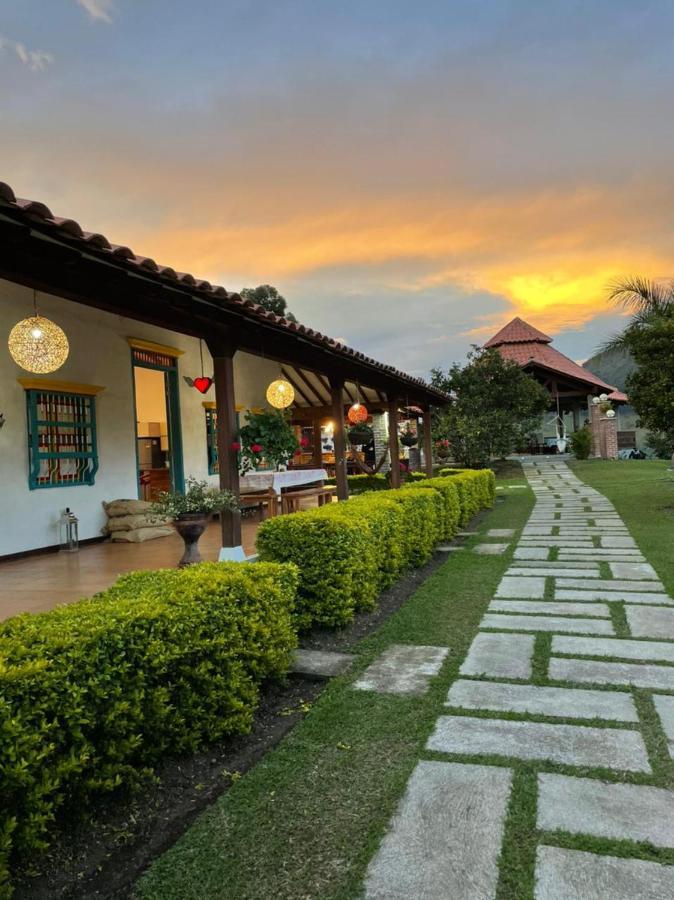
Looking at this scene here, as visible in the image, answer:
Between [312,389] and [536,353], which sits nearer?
[312,389]

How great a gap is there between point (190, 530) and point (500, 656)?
2.83 meters

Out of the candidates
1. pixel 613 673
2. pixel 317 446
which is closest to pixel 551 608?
pixel 613 673

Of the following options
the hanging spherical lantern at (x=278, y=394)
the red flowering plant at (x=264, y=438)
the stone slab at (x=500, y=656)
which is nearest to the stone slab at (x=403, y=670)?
the stone slab at (x=500, y=656)

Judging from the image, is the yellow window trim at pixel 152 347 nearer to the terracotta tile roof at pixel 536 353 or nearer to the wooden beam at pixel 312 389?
the wooden beam at pixel 312 389

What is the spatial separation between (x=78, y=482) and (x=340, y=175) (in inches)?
250

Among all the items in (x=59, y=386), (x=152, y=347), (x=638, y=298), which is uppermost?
(x=638, y=298)

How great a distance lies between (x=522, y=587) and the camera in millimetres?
4891

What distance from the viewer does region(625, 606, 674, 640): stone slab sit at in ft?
11.6

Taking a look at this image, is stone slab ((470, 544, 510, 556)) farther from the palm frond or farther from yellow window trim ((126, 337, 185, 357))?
the palm frond

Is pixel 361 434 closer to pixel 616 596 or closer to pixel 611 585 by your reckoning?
pixel 611 585

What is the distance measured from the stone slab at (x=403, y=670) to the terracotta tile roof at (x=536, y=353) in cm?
2616

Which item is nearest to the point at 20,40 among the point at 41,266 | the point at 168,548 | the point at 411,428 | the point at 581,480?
the point at 41,266

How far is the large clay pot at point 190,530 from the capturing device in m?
4.88

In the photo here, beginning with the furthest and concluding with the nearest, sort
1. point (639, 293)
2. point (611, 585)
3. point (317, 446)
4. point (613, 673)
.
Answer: point (317, 446), point (639, 293), point (611, 585), point (613, 673)
